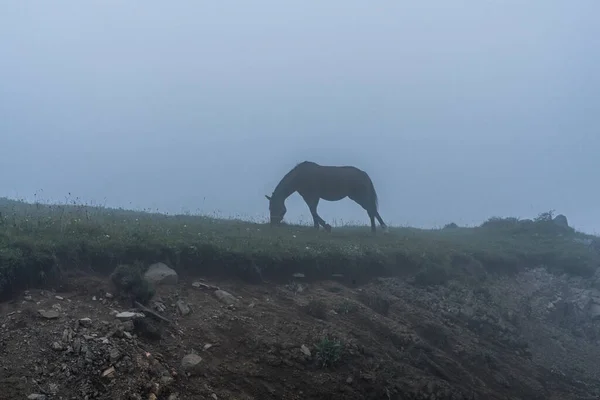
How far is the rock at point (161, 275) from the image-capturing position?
41.1 ft

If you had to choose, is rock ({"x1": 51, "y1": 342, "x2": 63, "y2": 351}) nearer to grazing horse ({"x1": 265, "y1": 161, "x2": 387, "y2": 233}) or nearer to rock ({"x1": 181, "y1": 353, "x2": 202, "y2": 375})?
rock ({"x1": 181, "y1": 353, "x2": 202, "y2": 375})

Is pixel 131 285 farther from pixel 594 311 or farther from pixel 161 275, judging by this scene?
pixel 594 311

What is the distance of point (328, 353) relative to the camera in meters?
11.2

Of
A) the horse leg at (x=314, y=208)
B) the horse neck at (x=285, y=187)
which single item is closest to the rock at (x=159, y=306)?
the horse leg at (x=314, y=208)

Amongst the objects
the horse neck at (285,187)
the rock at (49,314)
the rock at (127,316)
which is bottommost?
the rock at (49,314)

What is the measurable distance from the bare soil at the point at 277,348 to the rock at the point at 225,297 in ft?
0.20

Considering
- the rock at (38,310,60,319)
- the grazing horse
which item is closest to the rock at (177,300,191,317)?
→ the rock at (38,310,60,319)

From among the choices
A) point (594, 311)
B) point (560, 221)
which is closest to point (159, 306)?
point (594, 311)

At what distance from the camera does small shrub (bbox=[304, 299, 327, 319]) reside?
13039mm

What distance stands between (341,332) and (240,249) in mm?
3634

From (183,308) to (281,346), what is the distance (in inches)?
84.8

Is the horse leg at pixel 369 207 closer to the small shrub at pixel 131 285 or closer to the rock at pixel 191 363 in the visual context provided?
the small shrub at pixel 131 285

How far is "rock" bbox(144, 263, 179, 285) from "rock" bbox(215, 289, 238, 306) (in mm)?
996

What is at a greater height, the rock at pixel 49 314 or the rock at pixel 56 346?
the rock at pixel 49 314
